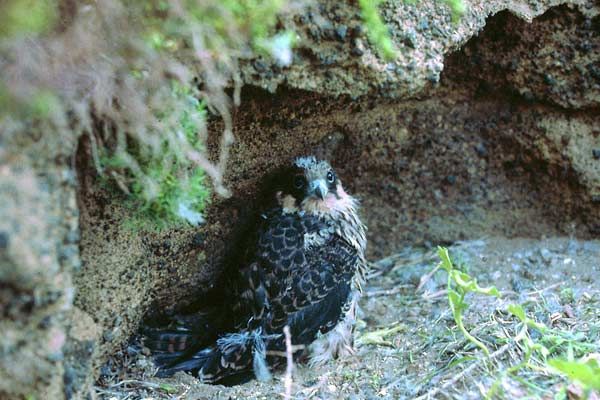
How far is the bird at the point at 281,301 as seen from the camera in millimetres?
3258

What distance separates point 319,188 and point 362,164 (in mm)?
674

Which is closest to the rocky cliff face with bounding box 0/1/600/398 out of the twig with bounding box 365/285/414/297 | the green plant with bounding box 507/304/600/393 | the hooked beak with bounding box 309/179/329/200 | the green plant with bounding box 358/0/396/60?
the green plant with bounding box 358/0/396/60

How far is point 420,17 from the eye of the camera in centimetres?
289

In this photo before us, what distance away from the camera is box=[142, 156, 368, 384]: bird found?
3258mm

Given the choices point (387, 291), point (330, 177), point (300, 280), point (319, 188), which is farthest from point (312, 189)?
point (387, 291)

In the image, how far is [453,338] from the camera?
3.17 meters

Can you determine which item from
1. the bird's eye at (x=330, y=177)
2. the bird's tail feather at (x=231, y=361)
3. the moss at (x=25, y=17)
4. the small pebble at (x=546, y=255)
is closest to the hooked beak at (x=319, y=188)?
the bird's eye at (x=330, y=177)

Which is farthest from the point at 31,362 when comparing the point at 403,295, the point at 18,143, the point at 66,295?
the point at 403,295

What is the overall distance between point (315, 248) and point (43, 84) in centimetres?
182

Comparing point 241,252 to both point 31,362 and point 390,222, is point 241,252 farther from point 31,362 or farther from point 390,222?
point 31,362

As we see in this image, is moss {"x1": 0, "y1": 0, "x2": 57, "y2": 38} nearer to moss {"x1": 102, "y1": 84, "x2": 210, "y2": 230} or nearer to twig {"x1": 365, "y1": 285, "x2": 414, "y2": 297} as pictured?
moss {"x1": 102, "y1": 84, "x2": 210, "y2": 230}

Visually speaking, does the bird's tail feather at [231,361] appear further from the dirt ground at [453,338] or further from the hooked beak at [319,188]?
the hooked beak at [319,188]

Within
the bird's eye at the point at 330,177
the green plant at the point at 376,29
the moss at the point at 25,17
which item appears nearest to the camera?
the moss at the point at 25,17

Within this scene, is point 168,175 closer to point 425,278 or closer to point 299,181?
point 299,181
